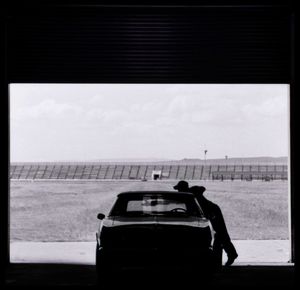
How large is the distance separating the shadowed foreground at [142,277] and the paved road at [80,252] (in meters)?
0.85

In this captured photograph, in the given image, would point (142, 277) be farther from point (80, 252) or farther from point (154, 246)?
point (80, 252)

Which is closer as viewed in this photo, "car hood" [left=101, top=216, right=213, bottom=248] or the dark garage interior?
"car hood" [left=101, top=216, right=213, bottom=248]

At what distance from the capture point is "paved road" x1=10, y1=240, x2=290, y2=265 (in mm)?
11918

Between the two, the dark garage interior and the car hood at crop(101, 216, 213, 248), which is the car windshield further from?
the dark garage interior

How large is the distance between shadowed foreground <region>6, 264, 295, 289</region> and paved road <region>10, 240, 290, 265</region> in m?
0.85

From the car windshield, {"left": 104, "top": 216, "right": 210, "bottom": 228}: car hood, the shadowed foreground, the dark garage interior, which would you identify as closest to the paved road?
the shadowed foreground

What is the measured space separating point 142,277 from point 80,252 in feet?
14.7

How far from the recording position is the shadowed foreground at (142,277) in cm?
832

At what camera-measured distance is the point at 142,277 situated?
915 cm
